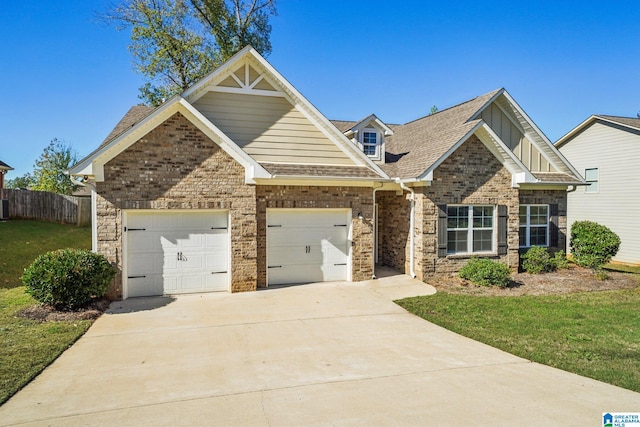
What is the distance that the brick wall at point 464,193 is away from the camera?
12.7 meters

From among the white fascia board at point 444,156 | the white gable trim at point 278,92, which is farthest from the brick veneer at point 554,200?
the white gable trim at point 278,92

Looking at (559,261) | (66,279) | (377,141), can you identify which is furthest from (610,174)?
(66,279)

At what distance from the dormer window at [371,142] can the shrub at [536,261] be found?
6344 millimetres

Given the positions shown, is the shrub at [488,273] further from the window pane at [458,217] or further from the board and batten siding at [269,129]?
the board and batten siding at [269,129]

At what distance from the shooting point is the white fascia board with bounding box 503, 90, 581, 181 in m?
15.1

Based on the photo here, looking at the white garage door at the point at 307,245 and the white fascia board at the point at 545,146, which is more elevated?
the white fascia board at the point at 545,146

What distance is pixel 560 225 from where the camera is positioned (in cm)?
1538

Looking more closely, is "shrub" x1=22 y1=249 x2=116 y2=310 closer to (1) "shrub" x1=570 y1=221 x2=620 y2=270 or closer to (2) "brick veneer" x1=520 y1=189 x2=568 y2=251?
(2) "brick veneer" x1=520 y1=189 x2=568 y2=251

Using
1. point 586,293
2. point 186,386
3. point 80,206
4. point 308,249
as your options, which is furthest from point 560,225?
point 80,206

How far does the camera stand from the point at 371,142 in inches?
569

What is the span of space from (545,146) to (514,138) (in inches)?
49.5

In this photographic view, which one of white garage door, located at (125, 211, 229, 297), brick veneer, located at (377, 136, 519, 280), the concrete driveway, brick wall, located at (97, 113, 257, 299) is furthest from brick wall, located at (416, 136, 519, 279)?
white garage door, located at (125, 211, 229, 297)

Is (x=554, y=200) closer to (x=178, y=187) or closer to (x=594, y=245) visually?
(x=594, y=245)

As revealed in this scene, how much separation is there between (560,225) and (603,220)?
24.1 feet
